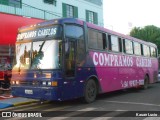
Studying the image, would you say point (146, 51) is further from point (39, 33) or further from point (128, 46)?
point (39, 33)

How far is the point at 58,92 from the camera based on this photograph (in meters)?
10.3

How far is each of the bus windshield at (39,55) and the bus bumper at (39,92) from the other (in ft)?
2.56

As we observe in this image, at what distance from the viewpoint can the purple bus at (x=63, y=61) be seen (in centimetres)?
1047

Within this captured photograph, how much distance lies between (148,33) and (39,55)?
34.9 metres

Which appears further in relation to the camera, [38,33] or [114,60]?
[114,60]

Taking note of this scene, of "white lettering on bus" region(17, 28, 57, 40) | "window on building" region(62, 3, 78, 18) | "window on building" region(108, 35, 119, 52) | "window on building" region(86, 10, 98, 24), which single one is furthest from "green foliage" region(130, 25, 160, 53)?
"white lettering on bus" region(17, 28, 57, 40)

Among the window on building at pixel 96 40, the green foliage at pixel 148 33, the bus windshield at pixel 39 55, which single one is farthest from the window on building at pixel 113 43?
the green foliage at pixel 148 33

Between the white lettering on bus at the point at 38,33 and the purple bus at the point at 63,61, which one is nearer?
the purple bus at the point at 63,61

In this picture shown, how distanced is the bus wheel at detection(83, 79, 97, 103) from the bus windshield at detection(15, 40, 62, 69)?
80.2 inches

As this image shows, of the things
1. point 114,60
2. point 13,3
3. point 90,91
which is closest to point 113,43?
point 114,60

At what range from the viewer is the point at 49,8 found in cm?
2239

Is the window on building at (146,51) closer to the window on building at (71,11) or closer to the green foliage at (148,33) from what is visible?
the window on building at (71,11)

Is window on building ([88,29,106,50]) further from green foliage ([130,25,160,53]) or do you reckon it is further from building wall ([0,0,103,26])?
green foliage ([130,25,160,53])

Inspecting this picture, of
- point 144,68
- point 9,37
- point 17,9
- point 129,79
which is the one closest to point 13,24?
point 9,37
